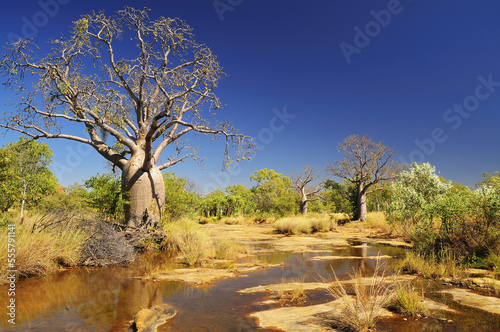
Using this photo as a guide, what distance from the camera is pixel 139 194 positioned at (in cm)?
980

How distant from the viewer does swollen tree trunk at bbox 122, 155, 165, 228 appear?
386 inches

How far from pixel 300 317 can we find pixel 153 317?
2.05 metres

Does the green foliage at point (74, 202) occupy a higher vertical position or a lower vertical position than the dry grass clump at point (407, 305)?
higher

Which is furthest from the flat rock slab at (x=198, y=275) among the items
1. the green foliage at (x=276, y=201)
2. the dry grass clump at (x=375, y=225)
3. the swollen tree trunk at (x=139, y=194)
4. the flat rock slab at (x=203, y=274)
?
the green foliage at (x=276, y=201)

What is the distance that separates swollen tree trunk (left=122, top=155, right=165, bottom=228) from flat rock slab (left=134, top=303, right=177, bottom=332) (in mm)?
5997

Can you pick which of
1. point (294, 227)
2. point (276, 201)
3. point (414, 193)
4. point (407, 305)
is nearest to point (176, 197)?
point (294, 227)

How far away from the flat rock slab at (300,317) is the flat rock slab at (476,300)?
1585 millimetres

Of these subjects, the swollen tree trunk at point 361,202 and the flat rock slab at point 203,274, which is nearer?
the flat rock slab at point 203,274

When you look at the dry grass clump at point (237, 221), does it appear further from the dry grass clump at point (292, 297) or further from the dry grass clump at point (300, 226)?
the dry grass clump at point (292, 297)

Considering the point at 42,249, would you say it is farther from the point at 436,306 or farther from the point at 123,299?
the point at 436,306

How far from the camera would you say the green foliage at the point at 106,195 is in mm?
10062

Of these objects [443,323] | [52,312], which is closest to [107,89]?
[52,312]

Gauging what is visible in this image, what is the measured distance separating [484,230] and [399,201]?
279 inches

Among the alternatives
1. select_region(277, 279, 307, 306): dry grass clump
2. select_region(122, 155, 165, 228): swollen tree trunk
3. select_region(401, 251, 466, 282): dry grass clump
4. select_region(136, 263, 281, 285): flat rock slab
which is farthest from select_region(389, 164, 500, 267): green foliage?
select_region(122, 155, 165, 228): swollen tree trunk
